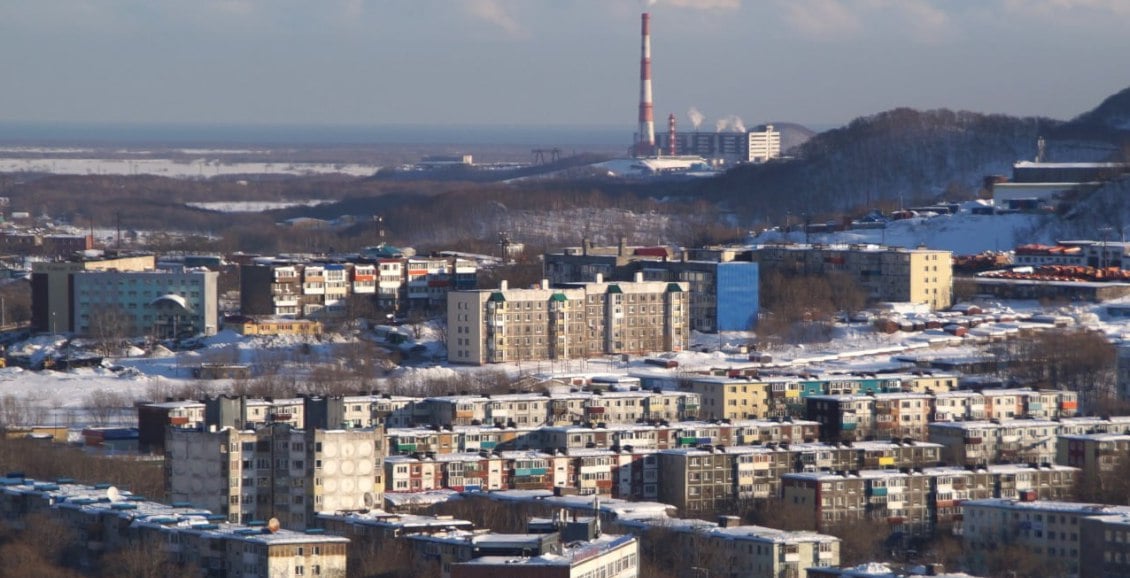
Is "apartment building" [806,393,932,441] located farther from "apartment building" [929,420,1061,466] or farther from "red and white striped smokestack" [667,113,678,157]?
"red and white striped smokestack" [667,113,678,157]

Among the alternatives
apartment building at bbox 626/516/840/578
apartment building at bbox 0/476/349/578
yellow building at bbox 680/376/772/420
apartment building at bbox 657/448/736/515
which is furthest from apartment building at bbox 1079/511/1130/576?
yellow building at bbox 680/376/772/420

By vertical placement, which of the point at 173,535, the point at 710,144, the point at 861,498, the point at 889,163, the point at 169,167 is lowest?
the point at 169,167

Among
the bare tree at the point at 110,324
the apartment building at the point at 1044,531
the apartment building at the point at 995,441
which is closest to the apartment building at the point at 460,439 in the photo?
the apartment building at the point at 995,441

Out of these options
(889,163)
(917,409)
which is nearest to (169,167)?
(889,163)

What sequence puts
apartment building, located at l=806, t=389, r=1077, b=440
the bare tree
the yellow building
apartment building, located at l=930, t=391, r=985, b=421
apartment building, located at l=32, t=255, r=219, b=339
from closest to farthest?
apartment building, located at l=806, t=389, r=1077, b=440 < apartment building, located at l=930, t=391, r=985, b=421 < the yellow building < the bare tree < apartment building, located at l=32, t=255, r=219, b=339

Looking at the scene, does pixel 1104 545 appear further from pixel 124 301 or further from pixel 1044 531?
pixel 124 301

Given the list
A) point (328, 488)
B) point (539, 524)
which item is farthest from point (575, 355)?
point (539, 524)
